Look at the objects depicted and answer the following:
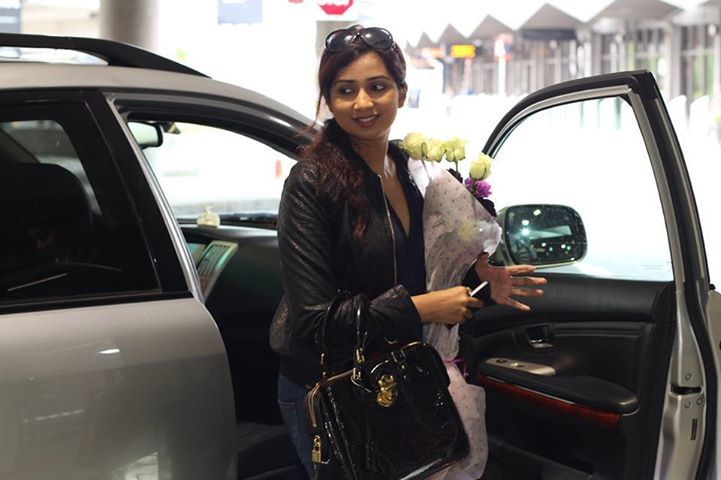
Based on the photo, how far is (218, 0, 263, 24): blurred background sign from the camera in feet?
33.1

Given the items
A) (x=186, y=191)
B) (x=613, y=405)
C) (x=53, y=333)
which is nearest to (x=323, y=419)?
(x=53, y=333)

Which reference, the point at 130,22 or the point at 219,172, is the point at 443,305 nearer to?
the point at 130,22

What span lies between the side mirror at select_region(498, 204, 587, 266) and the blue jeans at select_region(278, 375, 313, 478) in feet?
2.84

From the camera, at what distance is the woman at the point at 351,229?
2084mm

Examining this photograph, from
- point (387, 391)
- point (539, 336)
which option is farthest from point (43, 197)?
point (539, 336)

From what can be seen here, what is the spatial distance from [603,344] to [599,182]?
331 cm

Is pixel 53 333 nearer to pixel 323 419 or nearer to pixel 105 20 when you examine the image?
pixel 323 419

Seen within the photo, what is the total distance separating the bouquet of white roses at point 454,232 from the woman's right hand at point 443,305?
0.14 meters

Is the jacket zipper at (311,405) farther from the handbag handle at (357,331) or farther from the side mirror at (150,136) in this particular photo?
the side mirror at (150,136)

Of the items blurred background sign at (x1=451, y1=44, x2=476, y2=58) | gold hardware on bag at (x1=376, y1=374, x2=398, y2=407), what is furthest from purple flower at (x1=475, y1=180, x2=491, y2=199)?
blurred background sign at (x1=451, y1=44, x2=476, y2=58)

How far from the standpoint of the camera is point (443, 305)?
2.12m

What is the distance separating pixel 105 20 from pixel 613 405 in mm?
7364

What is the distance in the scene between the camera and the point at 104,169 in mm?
2268

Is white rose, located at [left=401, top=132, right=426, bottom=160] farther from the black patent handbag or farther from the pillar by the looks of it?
the pillar
